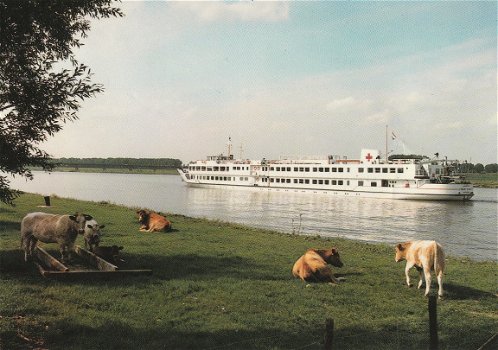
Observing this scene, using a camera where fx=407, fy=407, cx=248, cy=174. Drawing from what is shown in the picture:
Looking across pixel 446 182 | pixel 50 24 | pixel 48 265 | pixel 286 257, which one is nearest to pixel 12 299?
pixel 48 265

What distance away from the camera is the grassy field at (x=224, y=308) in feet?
19.5

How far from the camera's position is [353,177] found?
60531 mm

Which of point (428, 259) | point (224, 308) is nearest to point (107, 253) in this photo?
point (224, 308)

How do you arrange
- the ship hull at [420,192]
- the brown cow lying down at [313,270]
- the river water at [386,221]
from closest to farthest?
1. the brown cow lying down at [313,270]
2. the river water at [386,221]
3. the ship hull at [420,192]

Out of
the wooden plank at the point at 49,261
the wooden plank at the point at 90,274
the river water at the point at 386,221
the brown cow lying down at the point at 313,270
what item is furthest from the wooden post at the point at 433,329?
the river water at the point at 386,221

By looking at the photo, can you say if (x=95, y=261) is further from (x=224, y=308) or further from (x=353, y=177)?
(x=353, y=177)

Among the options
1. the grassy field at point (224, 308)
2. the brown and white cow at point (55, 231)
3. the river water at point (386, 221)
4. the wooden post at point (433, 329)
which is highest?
the brown and white cow at point (55, 231)

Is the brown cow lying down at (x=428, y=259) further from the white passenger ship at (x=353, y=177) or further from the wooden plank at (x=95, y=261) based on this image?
the white passenger ship at (x=353, y=177)

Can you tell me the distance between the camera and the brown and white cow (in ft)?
30.1

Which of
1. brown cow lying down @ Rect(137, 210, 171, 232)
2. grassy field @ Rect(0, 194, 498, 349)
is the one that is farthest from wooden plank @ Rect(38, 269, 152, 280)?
brown cow lying down @ Rect(137, 210, 171, 232)

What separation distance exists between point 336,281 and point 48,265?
6.60m

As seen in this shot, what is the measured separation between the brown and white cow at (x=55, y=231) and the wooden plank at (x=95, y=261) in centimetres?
35

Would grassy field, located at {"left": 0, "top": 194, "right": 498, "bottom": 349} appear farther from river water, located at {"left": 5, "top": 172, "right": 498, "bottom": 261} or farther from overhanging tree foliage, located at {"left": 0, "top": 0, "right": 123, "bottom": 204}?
river water, located at {"left": 5, "top": 172, "right": 498, "bottom": 261}

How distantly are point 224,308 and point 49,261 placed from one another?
13.7 ft
